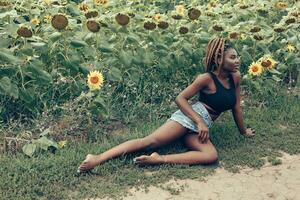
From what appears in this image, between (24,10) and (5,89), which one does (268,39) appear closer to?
(24,10)

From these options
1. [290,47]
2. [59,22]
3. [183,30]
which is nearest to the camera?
[59,22]

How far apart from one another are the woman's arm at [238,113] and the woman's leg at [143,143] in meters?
0.59

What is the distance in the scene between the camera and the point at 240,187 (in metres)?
4.69

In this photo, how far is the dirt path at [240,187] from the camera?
452cm

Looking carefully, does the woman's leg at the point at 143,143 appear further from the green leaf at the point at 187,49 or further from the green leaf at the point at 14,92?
the green leaf at the point at 187,49

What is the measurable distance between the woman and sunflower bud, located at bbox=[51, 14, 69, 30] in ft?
3.93

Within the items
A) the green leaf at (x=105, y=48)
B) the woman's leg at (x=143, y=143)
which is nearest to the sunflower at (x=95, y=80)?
the green leaf at (x=105, y=48)

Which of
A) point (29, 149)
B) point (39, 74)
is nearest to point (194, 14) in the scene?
point (39, 74)

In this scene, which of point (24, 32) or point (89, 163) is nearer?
point (89, 163)

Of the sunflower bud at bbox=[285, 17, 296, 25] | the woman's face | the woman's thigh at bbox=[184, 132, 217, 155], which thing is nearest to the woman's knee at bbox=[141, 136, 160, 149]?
the woman's thigh at bbox=[184, 132, 217, 155]

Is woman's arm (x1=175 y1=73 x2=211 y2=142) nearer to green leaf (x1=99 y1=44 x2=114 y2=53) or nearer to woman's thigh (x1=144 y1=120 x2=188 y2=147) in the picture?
woman's thigh (x1=144 y1=120 x2=188 y2=147)

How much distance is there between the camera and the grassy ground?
4504mm

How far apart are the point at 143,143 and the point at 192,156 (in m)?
0.42

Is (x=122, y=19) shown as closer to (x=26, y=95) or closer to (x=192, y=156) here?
(x=26, y=95)
